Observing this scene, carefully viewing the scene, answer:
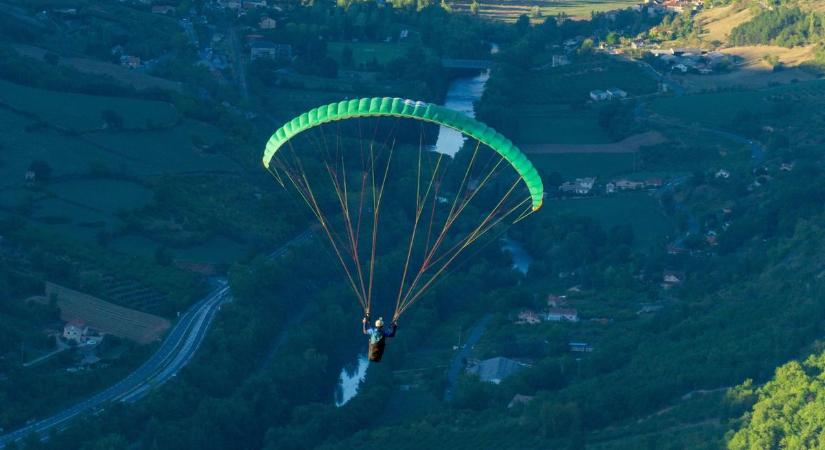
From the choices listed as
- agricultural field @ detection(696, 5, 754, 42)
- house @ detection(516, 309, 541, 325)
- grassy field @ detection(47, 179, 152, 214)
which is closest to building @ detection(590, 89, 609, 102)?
agricultural field @ detection(696, 5, 754, 42)

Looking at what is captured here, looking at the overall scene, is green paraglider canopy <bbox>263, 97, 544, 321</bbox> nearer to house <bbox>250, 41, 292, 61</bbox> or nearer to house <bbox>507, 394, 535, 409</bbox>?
house <bbox>507, 394, 535, 409</bbox>

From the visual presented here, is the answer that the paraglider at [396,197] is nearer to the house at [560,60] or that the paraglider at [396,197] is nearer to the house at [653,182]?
the house at [653,182]

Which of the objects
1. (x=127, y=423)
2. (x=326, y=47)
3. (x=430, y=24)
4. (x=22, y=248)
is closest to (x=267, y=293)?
(x=22, y=248)

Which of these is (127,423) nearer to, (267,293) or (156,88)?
(267,293)

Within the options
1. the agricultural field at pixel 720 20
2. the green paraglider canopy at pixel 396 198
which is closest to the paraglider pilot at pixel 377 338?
the green paraglider canopy at pixel 396 198

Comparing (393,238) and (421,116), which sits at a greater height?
(421,116)

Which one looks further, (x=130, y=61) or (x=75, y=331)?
(x=130, y=61)

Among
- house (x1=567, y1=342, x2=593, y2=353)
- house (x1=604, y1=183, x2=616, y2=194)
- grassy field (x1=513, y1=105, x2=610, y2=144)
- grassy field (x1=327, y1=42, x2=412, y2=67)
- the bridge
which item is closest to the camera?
house (x1=567, y1=342, x2=593, y2=353)

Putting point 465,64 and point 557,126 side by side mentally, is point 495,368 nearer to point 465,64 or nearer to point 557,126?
point 557,126

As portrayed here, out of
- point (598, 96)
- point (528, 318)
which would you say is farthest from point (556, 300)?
point (598, 96)
